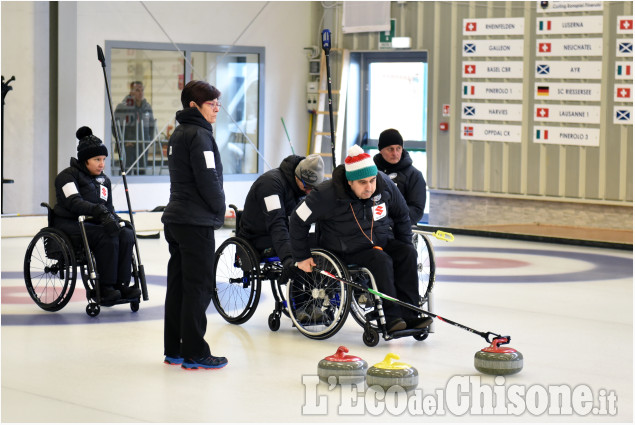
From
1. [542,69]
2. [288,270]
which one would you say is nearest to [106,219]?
[288,270]

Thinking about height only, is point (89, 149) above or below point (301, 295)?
above

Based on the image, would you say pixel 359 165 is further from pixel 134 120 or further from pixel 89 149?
pixel 134 120

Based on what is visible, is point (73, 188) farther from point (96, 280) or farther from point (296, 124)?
point (296, 124)

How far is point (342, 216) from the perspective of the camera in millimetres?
5797

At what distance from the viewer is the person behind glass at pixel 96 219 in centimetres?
656

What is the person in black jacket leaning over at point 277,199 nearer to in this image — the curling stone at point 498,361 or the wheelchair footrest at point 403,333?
the wheelchair footrest at point 403,333

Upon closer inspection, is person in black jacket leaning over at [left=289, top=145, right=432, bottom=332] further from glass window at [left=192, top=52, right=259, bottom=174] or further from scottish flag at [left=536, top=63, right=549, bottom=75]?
glass window at [left=192, top=52, right=259, bottom=174]

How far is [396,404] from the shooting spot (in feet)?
14.6

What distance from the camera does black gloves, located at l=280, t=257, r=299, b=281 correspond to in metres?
5.92

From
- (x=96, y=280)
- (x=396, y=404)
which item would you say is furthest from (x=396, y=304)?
(x=96, y=280)

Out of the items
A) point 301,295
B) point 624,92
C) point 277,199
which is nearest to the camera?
point 301,295

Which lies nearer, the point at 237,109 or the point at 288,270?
the point at 288,270

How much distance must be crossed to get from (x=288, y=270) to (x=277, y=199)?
463 mm

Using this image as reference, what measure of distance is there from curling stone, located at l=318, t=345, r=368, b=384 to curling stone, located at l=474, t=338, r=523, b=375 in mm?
567
